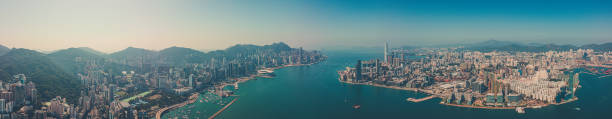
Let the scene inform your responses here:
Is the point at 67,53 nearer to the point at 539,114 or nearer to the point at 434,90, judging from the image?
the point at 434,90

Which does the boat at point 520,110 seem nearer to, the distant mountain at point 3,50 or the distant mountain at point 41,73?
the distant mountain at point 41,73

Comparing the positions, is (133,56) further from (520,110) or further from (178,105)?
A: (520,110)

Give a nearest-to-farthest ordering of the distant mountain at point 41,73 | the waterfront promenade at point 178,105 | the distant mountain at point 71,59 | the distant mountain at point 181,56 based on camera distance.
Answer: the waterfront promenade at point 178,105 < the distant mountain at point 41,73 < the distant mountain at point 71,59 < the distant mountain at point 181,56

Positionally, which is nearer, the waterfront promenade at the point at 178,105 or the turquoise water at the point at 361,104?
the turquoise water at the point at 361,104

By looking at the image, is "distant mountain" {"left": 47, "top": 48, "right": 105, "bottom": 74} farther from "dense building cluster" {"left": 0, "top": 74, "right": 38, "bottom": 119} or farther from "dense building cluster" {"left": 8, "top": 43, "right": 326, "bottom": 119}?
"dense building cluster" {"left": 0, "top": 74, "right": 38, "bottom": 119}

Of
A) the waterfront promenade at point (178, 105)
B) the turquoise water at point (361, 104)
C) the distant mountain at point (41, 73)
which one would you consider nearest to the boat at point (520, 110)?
the turquoise water at point (361, 104)

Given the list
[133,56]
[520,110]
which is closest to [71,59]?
[133,56]

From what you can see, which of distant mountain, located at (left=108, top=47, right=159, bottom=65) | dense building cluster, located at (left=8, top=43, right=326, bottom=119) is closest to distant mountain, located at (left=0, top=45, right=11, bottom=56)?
dense building cluster, located at (left=8, top=43, right=326, bottom=119)
